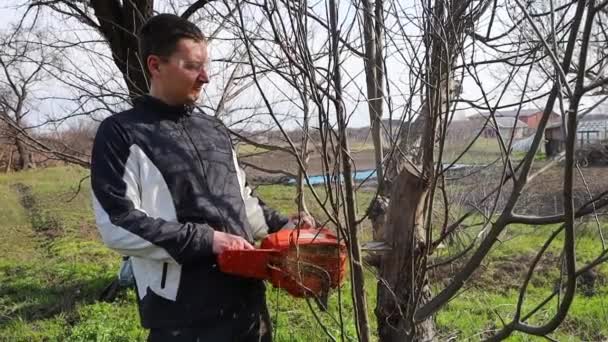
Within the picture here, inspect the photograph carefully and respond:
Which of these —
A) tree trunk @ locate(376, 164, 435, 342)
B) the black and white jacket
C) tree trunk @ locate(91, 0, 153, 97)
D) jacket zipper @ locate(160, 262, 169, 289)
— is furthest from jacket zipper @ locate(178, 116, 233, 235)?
tree trunk @ locate(91, 0, 153, 97)

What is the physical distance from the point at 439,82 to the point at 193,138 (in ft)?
2.81

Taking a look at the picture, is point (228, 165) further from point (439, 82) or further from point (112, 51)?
point (112, 51)

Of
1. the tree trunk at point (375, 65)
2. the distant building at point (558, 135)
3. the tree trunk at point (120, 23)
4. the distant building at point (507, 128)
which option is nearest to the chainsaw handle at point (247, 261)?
the tree trunk at point (375, 65)

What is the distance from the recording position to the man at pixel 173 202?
1.67 metres

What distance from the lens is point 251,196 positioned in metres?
2.09

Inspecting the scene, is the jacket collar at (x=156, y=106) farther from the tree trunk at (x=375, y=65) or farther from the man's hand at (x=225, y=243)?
the tree trunk at (x=375, y=65)

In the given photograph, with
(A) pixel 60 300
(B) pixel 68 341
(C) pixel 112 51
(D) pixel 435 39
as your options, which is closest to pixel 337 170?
(D) pixel 435 39

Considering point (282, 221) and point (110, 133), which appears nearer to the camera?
point (110, 133)

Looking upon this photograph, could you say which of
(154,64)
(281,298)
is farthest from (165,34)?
(281,298)

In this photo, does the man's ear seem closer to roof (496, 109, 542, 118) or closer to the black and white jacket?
the black and white jacket

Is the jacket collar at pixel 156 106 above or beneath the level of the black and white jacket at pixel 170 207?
above

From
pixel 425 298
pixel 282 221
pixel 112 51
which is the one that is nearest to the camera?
pixel 282 221

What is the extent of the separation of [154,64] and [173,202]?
1.45ft

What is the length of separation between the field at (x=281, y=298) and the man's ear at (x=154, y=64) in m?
0.95
